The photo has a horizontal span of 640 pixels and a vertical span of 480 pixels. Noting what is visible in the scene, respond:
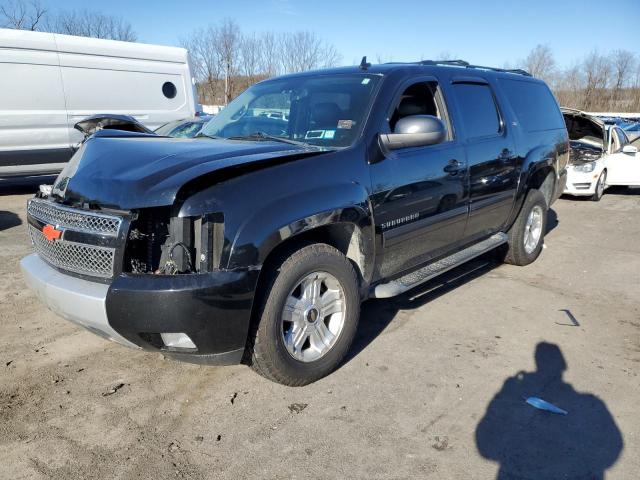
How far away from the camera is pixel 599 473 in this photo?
2.52m

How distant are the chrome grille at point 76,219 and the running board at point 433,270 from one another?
1.80 m

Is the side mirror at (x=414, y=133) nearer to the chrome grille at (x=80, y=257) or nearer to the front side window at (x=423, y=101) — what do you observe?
the front side window at (x=423, y=101)

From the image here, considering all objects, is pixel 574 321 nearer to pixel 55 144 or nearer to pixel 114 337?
pixel 114 337

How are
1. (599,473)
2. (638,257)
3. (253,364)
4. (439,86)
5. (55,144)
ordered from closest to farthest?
(599,473) → (253,364) → (439,86) → (638,257) → (55,144)

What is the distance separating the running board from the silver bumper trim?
5.60 ft

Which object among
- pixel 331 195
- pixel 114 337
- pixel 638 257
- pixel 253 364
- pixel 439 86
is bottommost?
pixel 638 257

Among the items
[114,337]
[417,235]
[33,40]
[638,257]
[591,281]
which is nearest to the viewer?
[114,337]

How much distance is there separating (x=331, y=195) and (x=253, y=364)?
1.09 metres

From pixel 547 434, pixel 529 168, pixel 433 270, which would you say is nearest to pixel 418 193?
pixel 433 270

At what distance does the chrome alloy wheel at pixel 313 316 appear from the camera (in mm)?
3119

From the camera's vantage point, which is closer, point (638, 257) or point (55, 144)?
point (638, 257)

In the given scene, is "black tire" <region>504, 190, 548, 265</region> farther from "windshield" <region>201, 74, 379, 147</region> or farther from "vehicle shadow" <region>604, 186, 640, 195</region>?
"vehicle shadow" <region>604, 186, 640, 195</region>

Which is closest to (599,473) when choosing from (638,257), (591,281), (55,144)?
(591,281)

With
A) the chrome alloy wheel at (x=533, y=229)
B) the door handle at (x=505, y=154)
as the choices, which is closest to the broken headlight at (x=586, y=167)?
the chrome alloy wheel at (x=533, y=229)
